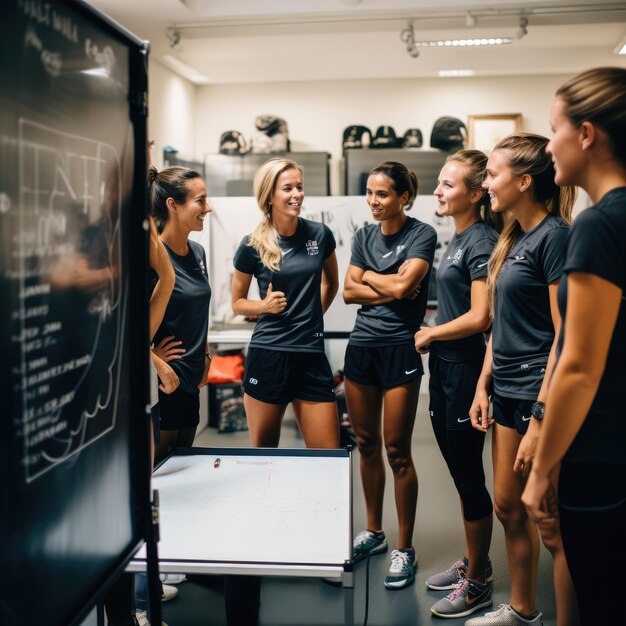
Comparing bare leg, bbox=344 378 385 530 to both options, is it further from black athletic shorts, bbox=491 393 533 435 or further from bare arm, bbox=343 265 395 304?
black athletic shorts, bbox=491 393 533 435

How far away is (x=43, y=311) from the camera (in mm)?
799

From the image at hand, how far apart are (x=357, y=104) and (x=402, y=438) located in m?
4.63

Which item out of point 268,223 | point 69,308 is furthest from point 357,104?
point 69,308

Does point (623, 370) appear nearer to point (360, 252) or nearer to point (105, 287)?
point (105, 287)

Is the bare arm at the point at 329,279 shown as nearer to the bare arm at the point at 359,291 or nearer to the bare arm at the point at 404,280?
the bare arm at the point at 359,291

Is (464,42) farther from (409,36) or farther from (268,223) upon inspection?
(268,223)

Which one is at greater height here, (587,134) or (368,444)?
(587,134)

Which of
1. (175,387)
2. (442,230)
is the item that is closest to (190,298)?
(175,387)

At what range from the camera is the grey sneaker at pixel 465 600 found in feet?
7.52

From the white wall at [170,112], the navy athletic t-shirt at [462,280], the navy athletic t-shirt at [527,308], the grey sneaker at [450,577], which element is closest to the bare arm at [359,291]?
the navy athletic t-shirt at [462,280]

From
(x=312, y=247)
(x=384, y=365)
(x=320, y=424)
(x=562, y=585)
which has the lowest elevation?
(x=562, y=585)

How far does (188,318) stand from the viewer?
7.41 ft

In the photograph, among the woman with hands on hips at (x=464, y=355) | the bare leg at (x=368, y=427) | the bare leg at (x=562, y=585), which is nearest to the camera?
the bare leg at (x=562, y=585)

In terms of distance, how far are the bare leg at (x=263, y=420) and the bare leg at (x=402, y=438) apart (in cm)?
42
